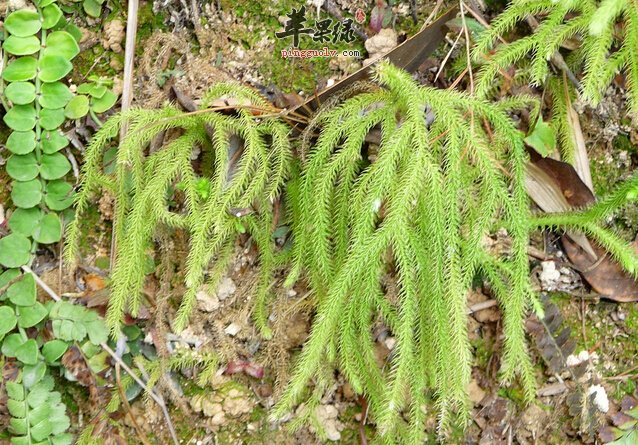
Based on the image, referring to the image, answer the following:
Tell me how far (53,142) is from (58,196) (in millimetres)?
182

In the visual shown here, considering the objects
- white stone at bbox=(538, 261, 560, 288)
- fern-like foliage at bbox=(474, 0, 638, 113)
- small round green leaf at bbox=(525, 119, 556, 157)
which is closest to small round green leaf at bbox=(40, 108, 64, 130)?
fern-like foliage at bbox=(474, 0, 638, 113)

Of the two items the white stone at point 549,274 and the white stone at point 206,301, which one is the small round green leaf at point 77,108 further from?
the white stone at point 549,274

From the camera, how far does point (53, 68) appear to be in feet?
6.64

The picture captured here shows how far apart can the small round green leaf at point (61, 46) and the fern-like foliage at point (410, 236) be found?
90cm

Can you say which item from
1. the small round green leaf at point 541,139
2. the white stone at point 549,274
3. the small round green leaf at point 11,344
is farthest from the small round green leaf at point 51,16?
the white stone at point 549,274

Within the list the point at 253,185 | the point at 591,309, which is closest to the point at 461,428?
the point at 591,309

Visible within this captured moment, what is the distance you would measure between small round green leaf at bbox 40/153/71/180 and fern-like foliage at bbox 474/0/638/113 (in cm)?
138

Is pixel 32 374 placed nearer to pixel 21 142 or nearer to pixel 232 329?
pixel 232 329

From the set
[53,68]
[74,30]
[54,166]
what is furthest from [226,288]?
[74,30]

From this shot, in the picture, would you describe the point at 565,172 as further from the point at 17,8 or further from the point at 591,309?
the point at 17,8

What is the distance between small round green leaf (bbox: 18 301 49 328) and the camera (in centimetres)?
197

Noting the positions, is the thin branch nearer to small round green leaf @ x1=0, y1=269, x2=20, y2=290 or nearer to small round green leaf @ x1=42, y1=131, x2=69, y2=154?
small round green leaf @ x1=0, y1=269, x2=20, y2=290

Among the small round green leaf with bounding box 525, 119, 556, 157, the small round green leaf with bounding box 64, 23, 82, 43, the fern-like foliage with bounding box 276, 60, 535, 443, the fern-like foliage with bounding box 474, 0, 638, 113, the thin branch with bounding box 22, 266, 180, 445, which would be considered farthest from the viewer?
the small round green leaf with bounding box 64, 23, 82, 43

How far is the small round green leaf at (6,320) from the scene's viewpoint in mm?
1944
